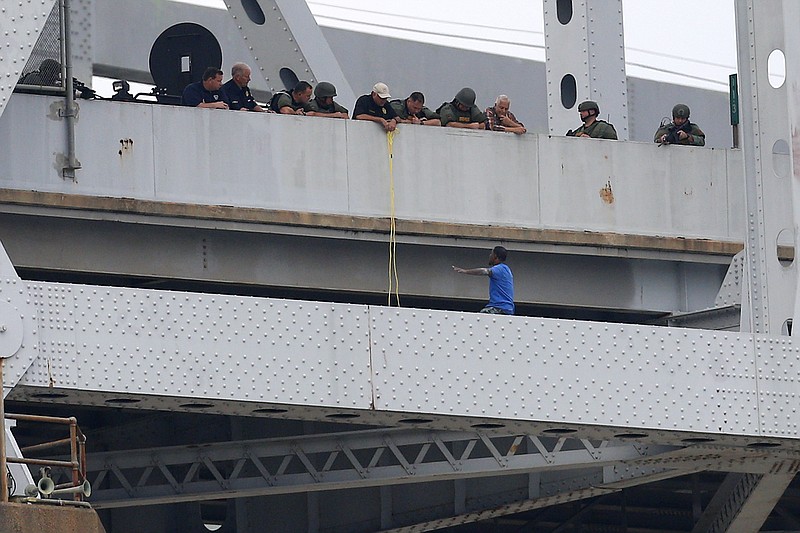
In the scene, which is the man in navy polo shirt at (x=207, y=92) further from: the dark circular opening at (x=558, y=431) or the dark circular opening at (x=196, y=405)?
the dark circular opening at (x=558, y=431)

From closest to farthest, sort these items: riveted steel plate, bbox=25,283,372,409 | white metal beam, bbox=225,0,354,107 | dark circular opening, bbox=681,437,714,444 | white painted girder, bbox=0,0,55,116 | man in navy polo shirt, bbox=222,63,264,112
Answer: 1. riveted steel plate, bbox=25,283,372,409
2. white painted girder, bbox=0,0,55,116
3. dark circular opening, bbox=681,437,714,444
4. man in navy polo shirt, bbox=222,63,264,112
5. white metal beam, bbox=225,0,354,107

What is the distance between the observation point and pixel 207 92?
64.4 ft

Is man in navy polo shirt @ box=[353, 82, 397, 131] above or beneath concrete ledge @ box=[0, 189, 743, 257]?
above

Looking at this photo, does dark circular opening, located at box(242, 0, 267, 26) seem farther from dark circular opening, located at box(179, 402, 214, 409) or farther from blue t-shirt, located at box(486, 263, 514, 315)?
dark circular opening, located at box(179, 402, 214, 409)

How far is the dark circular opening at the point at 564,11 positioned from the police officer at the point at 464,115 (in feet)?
8.65

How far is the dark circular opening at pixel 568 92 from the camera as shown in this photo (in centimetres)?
2262

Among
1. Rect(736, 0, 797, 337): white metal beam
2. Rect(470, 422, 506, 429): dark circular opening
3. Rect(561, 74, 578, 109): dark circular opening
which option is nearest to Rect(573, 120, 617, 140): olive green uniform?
Rect(561, 74, 578, 109): dark circular opening

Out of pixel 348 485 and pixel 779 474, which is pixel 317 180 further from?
pixel 779 474

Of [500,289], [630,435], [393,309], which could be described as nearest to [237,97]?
[500,289]

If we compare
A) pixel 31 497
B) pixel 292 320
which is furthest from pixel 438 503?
pixel 31 497

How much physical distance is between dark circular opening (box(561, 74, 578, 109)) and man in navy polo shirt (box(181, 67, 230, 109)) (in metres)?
4.94

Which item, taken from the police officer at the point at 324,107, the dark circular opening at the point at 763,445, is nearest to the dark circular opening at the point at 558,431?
the dark circular opening at the point at 763,445

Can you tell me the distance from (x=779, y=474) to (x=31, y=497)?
11.1m

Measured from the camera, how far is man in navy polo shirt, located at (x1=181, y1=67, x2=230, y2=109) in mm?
19484
